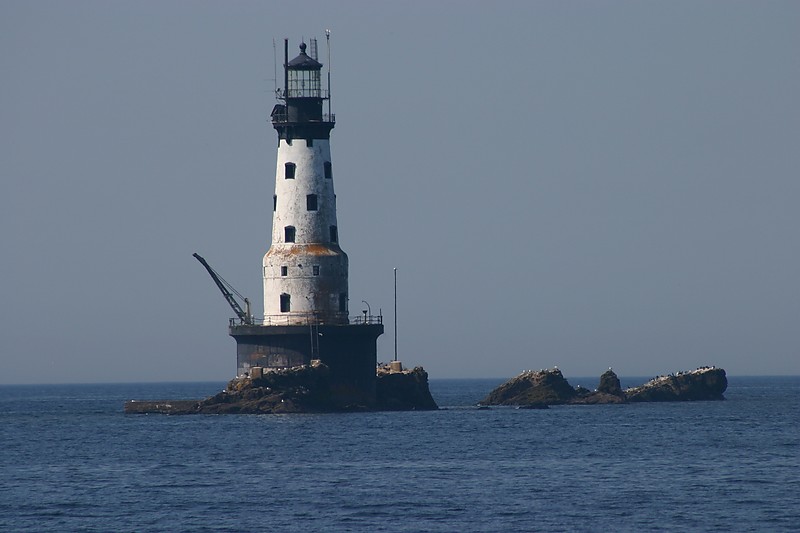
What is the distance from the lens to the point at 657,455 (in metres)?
66.7

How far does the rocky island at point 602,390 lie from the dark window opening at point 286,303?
28.2 metres

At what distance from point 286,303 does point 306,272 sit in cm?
220

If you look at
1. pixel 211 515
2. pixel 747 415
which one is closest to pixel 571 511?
pixel 211 515

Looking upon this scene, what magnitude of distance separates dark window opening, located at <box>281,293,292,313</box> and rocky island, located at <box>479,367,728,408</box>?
2820 cm

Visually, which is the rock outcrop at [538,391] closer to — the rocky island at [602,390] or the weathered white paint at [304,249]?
the rocky island at [602,390]

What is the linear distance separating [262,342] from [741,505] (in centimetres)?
→ 4291

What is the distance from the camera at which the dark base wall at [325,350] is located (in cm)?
8738

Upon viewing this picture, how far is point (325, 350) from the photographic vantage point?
8775 cm

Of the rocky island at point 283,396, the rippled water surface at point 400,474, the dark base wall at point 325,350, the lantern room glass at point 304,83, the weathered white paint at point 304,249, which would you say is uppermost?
the lantern room glass at point 304,83

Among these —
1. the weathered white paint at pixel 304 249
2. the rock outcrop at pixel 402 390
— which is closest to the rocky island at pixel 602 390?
the rock outcrop at pixel 402 390

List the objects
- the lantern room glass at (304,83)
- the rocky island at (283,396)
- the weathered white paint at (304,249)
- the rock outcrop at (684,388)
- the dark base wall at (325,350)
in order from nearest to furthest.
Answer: the rocky island at (283,396) < the dark base wall at (325,350) < the weathered white paint at (304,249) < the lantern room glass at (304,83) < the rock outcrop at (684,388)

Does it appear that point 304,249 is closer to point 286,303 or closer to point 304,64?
point 286,303

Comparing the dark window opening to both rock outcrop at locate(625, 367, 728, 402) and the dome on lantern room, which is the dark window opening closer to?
the dome on lantern room

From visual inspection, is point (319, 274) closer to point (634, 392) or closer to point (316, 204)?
point (316, 204)
